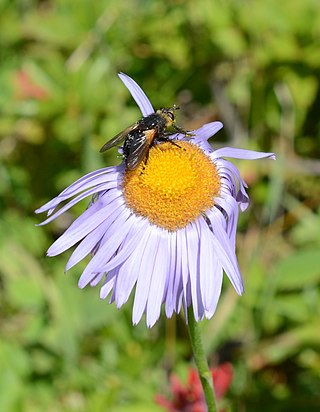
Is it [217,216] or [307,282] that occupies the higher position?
[217,216]

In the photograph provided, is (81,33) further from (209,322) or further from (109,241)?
(109,241)

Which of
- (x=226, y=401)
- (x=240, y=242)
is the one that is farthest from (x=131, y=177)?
(x=240, y=242)

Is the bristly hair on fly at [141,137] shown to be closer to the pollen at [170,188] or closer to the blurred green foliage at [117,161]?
the pollen at [170,188]

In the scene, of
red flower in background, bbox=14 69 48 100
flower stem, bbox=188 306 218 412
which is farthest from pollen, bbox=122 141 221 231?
red flower in background, bbox=14 69 48 100

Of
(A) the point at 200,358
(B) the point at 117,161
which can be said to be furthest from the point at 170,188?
(B) the point at 117,161

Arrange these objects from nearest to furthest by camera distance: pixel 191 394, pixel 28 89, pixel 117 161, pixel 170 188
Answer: pixel 170 188 < pixel 191 394 < pixel 117 161 < pixel 28 89

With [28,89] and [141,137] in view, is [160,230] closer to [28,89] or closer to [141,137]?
[141,137]
